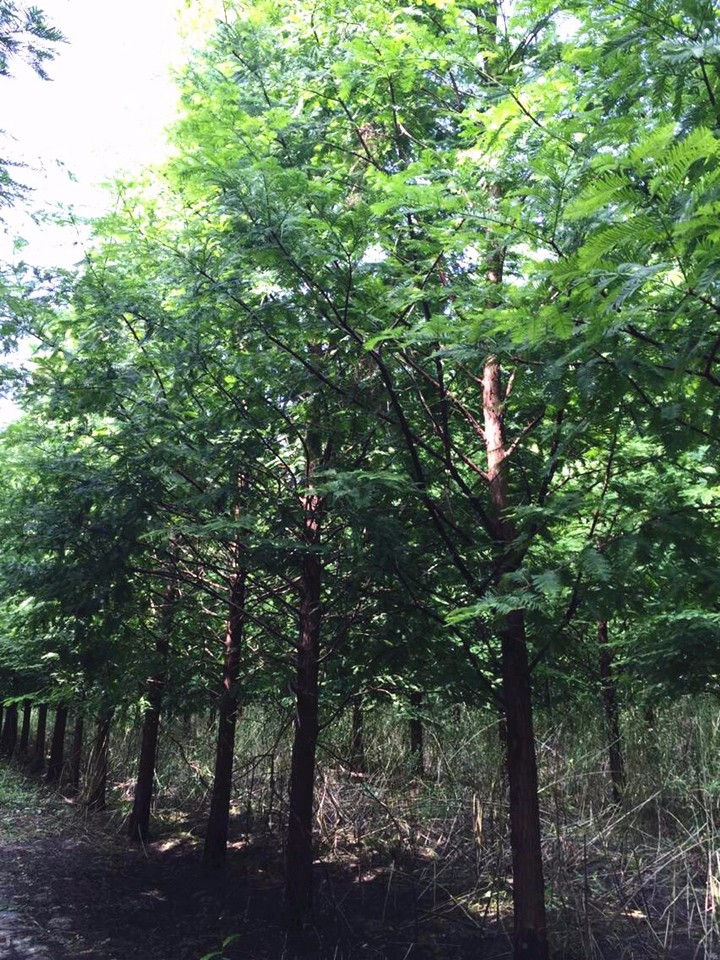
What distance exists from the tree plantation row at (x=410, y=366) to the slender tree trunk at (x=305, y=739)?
0.03m

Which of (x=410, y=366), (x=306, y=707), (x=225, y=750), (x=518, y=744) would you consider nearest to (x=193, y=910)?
(x=225, y=750)

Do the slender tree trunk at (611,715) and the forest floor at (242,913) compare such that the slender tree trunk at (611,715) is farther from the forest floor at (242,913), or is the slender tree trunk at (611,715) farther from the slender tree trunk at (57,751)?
the slender tree trunk at (57,751)

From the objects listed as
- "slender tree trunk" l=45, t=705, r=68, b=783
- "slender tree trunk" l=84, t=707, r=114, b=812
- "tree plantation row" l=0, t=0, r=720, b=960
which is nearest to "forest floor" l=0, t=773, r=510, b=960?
"tree plantation row" l=0, t=0, r=720, b=960

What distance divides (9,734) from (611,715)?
18.8m

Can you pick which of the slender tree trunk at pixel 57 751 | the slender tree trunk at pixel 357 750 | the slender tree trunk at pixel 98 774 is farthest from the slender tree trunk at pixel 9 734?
the slender tree trunk at pixel 357 750

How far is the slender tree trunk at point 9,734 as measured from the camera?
2064cm

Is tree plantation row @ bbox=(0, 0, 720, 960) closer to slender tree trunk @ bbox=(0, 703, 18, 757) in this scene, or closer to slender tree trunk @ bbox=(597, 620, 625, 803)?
slender tree trunk @ bbox=(597, 620, 625, 803)

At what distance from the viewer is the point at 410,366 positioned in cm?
511

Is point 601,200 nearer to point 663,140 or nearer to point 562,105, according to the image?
point 663,140

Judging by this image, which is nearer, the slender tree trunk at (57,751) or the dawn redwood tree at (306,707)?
the dawn redwood tree at (306,707)

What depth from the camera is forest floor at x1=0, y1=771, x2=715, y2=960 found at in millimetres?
5551

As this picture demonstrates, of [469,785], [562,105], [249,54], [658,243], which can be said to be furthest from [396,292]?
[469,785]

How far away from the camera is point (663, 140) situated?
7.14 feet

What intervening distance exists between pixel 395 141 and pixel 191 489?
3002 millimetres
